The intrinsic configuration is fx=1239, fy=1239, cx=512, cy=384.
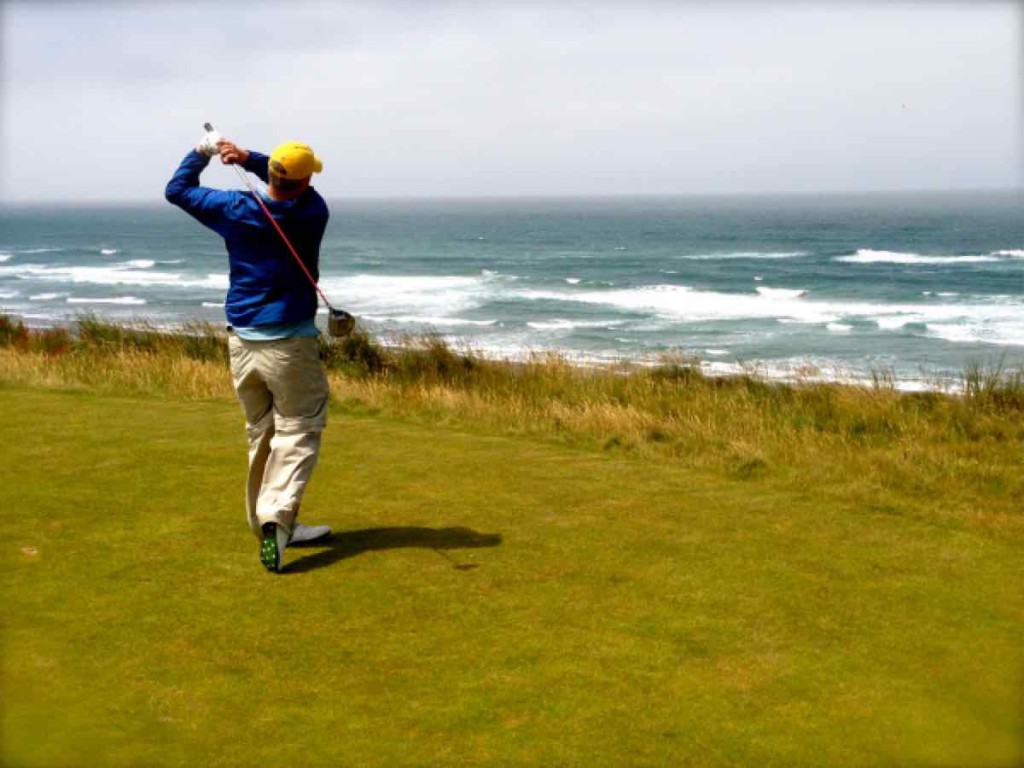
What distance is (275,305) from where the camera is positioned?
5.78 metres

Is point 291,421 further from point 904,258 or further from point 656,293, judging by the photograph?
point 904,258

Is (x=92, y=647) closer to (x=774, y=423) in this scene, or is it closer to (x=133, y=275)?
(x=774, y=423)

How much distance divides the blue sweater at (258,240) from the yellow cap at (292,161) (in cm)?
16

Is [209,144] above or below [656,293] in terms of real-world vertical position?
above

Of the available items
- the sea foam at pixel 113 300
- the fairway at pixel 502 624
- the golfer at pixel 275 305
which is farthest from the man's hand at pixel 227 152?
the sea foam at pixel 113 300

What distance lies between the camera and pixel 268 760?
3803 mm

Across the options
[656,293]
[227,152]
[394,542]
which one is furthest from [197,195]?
[656,293]

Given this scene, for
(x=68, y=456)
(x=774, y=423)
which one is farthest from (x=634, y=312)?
(x=68, y=456)

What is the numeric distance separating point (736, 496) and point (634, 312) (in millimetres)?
42825

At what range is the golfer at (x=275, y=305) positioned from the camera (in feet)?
18.5

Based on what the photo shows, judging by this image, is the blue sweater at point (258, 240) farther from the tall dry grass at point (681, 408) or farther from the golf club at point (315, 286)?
the tall dry grass at point (681, 408)

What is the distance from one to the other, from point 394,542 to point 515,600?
1113mm

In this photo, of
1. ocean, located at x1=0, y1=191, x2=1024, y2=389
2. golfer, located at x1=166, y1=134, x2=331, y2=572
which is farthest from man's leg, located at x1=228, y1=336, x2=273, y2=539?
ocean, located at x1=0, y1=191, x2=1024, y2=389

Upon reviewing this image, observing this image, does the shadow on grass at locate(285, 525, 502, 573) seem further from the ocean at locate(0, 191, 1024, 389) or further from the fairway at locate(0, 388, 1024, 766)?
the ocean at locate(0, 191, 1024, 389)
